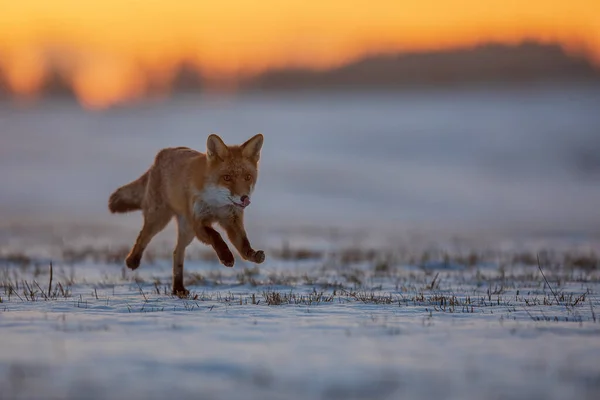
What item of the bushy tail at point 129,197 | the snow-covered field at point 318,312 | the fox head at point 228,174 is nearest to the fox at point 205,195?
the fox head at point 228,174

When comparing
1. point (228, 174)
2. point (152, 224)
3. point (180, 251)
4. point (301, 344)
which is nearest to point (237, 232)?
point (228, 174)

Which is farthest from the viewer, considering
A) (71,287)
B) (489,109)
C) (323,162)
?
(489,109)

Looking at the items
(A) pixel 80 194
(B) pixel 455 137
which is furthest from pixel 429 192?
(A) pixel 80 194

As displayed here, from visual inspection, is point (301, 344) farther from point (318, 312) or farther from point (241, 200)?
point (241, 200)

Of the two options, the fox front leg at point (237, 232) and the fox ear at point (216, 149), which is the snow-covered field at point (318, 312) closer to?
the fox front leg at point (237, 232)

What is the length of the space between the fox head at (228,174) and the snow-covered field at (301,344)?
1.04 metres

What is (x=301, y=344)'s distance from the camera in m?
5.59

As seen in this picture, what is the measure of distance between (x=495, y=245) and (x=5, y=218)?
21.8 meters

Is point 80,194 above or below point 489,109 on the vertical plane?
below

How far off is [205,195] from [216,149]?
0.51 metres

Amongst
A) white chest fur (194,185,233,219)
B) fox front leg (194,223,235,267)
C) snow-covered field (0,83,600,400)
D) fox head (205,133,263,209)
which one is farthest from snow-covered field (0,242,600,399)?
fox head (205,133,263,209)

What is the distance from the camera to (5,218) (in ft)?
111

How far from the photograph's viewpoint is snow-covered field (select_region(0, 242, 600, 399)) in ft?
14.8

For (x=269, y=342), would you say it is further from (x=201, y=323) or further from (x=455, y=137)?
(x=455, y=137)
